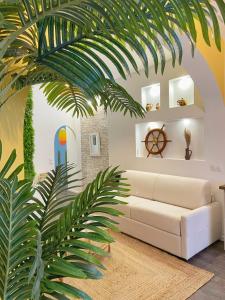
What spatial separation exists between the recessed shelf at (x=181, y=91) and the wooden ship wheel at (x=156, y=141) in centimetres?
62

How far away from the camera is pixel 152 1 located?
52 cm

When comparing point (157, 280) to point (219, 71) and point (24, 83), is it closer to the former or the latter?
point (24, 83)

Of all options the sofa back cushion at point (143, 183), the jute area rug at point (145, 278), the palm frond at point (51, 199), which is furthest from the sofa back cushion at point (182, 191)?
the palm frond at point (51, 199)

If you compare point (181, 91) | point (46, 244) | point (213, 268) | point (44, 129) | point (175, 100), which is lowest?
point (213, 268)

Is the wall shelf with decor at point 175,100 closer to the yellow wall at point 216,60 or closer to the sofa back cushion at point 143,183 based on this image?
the yellow wall at point 216,60

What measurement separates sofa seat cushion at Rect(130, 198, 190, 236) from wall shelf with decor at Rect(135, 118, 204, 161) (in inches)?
44.9

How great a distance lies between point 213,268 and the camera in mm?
2793

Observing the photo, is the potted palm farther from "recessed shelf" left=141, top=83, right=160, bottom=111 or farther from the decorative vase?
"recessed shelf" left=141, top=83, right=160, bottom=111

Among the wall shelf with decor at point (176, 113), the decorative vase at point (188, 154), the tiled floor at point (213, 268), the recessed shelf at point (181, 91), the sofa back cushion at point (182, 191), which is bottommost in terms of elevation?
the tiled floor at point (213, 268)

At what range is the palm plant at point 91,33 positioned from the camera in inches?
21.1

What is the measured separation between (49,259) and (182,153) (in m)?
4.06

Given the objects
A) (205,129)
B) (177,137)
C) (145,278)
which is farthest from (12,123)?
(177,137)

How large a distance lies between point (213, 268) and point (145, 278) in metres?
0.92

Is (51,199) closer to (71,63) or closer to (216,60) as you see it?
(71,63)
